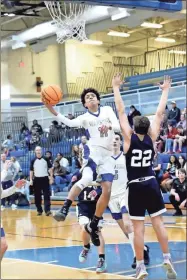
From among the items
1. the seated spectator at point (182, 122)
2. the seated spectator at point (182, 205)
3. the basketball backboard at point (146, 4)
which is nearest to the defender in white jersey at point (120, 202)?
the basketball backboard at point (146, 4)

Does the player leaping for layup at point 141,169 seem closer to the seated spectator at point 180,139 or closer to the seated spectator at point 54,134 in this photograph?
the seated spectator at point 54,134

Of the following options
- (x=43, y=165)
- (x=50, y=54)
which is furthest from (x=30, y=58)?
(x=43, y=165)

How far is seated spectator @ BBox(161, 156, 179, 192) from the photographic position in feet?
43.1

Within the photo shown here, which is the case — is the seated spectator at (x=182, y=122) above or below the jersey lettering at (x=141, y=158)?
above

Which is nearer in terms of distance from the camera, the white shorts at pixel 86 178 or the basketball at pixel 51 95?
the basketball at pixel 51 95

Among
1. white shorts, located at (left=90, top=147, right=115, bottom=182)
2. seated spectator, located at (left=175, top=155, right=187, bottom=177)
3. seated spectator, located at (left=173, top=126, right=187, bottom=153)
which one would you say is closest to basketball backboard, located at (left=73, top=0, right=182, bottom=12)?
seated spectator, located at (left=173, top=126, right=187, bottom=153)

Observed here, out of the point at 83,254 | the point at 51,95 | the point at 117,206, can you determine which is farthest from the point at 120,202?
the point at 51,95

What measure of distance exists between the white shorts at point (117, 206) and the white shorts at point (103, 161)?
2800 mm

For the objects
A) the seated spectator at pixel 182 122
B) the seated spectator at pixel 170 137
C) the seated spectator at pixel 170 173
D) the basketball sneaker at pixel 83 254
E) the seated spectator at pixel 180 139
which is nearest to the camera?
the basketball sneaker at pixel 83 254

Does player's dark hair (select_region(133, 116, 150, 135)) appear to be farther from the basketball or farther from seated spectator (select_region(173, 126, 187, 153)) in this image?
seated spectator (select_region(173, 126, 187, 153))

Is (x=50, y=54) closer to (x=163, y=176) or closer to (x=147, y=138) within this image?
(x=163, y=176)

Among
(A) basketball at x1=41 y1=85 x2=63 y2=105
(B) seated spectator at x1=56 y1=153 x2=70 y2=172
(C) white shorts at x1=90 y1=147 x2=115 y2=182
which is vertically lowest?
(B) seated spectator at x1=56 y1=153 x2=70 y2=172

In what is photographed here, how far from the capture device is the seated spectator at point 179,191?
45.2 feet

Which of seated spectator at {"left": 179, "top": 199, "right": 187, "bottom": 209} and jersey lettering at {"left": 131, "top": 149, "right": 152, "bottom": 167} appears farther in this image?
seated spectator at {"left": 179, "top": 199, "right": 187, "bottom": 209}
